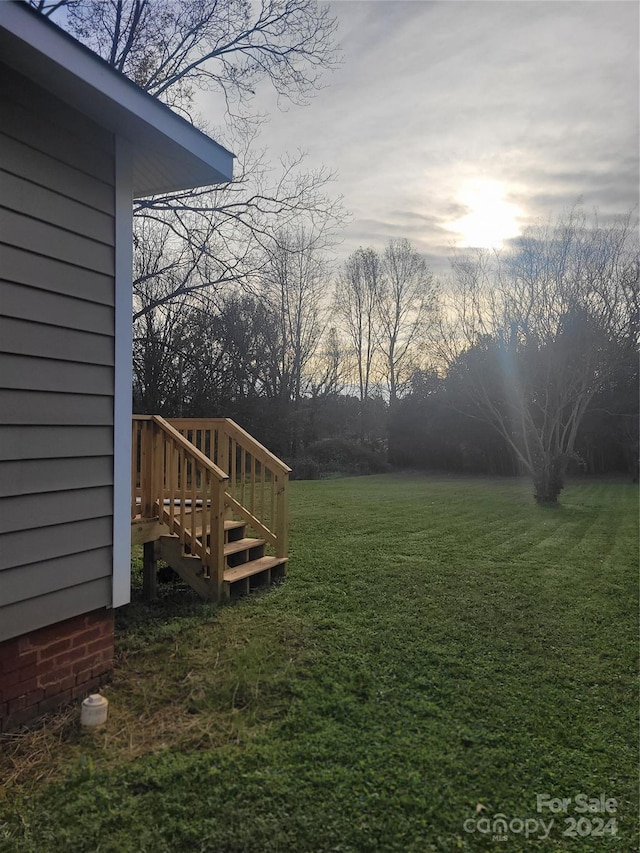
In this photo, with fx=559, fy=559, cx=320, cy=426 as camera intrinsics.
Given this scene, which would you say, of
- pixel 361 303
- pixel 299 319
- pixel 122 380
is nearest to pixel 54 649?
pixel 122 380


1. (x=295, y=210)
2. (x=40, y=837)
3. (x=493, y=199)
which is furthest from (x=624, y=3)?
(x=40, y=837)

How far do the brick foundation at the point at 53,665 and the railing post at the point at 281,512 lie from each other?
7.47 ft

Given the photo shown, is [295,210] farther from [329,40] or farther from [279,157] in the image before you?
[329,40]

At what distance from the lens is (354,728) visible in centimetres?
278

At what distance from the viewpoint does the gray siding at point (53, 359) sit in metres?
2.63

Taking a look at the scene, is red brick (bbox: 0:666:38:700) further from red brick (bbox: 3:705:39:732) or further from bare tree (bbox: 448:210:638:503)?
bare tree (bbox: 448:210:638:503)

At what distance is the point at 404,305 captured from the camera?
83.1 feet

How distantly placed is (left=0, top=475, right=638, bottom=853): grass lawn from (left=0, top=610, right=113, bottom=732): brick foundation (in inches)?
4.8

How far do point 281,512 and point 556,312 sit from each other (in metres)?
8.72

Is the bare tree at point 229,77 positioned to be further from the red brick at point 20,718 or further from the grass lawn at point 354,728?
the red brick at point 20,718

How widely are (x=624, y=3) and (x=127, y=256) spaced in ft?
16.5

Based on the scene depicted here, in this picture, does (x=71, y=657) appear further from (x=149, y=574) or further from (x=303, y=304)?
(x=303, y=304)

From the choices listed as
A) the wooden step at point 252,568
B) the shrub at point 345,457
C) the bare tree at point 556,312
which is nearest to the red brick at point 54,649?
the wooden step at point 252,568

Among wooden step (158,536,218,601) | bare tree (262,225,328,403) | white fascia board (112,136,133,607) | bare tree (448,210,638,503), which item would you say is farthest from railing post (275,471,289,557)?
bare tree (262,225,328,403)
